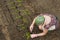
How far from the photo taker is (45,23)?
354cm

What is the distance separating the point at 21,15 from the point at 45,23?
69cm

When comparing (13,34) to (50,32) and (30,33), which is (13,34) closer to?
(30,33)

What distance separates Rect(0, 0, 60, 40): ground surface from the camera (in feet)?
12.0

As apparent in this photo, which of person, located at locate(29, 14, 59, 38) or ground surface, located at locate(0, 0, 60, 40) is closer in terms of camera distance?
person, located at locate(29, 14, 59, 38)

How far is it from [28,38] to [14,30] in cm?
34

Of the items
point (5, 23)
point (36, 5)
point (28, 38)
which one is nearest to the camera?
point (28, 38)

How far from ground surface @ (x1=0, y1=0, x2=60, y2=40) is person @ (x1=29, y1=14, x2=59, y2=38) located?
94 mm

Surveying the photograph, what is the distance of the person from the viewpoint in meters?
3.48

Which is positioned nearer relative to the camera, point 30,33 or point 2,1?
point 30,33

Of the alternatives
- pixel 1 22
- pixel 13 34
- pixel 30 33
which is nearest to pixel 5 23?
pixel 1 22

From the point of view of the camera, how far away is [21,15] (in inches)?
158

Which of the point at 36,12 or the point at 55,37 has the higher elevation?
the point at 36,12

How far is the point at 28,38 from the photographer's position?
11.7 feet

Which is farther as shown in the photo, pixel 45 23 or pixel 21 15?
pixel 21 15
